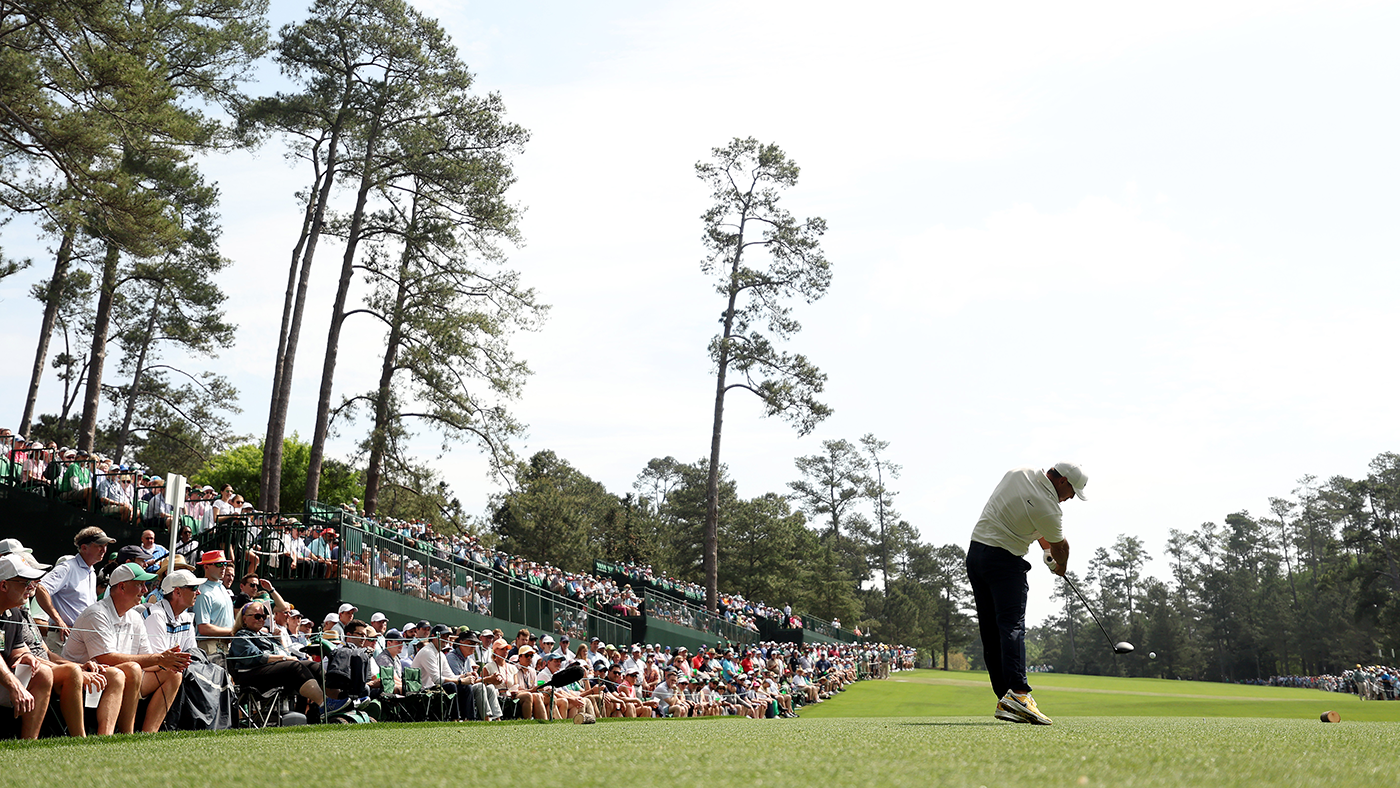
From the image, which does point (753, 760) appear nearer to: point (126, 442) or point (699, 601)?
point (699, 601)

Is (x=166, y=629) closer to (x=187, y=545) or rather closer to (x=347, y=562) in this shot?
(x=187, y=545)

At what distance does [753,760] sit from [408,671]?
8882 millimetres

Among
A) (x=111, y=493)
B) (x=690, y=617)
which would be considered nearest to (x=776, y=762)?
(x=111, y=493)

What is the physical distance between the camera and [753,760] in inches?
123

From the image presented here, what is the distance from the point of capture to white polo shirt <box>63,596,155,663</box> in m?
6.39

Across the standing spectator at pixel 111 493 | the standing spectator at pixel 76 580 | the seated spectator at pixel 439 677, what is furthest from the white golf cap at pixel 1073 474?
the standing spectator at pixel 111 493

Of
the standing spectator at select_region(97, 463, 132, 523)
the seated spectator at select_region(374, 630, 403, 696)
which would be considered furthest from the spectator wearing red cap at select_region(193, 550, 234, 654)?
the standing spectator at select_region(97, 463, 132, 523)

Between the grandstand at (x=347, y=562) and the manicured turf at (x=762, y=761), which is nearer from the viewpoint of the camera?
the manicured turf at (x=762, y=761)

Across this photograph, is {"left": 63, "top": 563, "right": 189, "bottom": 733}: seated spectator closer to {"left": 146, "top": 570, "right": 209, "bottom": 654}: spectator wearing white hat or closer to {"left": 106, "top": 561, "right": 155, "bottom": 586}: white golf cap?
{"left": 106, "top": 561, "right": 155, "bottom": 586}: white golf cap

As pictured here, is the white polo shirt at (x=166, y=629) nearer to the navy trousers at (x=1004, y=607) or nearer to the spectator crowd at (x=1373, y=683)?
the navy trousers at (x=1004, y=607)

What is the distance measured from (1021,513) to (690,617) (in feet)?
103

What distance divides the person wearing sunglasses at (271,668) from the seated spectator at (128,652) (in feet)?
4.84

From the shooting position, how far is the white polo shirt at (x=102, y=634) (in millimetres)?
6391

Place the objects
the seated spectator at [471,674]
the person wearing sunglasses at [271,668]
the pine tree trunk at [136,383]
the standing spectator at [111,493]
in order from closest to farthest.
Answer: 1. the person wearing sunglasses at [271,668]
2. the seated spectator at [471,674]
3. the standing spectator at [111,493]
4. the pine tree trunk at [136,383]
